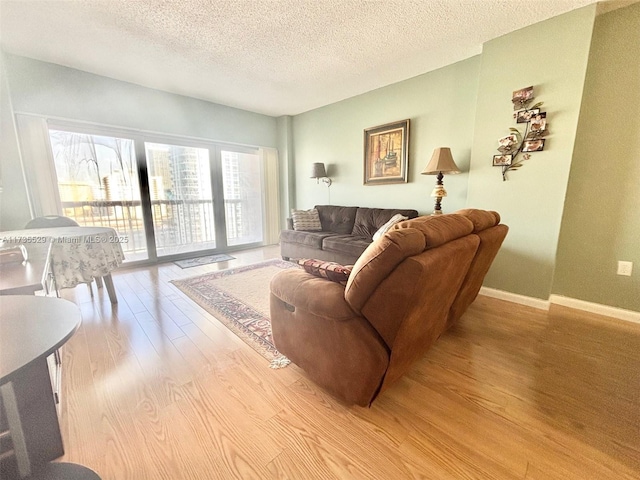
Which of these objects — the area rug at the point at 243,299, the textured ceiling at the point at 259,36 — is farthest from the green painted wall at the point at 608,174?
the area rug at the point at 243,299

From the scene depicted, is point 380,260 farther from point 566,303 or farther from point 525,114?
point 566,303

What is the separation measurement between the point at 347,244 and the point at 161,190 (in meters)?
2.91

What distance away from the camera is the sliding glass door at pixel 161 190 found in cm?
324

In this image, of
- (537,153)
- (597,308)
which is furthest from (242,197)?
(597,308)

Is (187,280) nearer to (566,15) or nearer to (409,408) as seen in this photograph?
(409,408)

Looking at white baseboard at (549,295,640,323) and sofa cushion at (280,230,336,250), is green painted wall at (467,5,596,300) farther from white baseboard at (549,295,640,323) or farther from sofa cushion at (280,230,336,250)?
sofa cushion at (280,230,336,250)

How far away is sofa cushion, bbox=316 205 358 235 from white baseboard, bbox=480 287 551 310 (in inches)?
72.4

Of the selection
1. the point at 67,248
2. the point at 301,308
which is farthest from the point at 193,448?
the point at 67,248

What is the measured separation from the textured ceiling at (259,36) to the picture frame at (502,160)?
1078 mm

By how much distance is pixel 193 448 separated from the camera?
107 centimetres

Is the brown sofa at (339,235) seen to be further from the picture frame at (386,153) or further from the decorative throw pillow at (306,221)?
the picture frame at (386,153)

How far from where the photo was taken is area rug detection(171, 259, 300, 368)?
183 centimetres

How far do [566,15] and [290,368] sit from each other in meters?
3.36

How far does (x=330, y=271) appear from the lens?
1312mm
